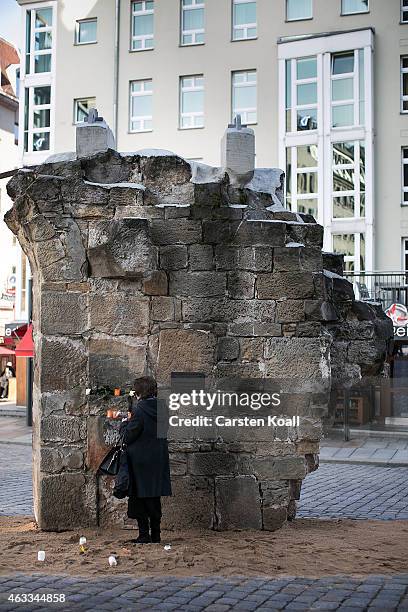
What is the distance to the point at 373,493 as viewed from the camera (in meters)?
11.8

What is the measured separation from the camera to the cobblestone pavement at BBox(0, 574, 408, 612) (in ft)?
18.4

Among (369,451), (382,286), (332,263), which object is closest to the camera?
(332,263)

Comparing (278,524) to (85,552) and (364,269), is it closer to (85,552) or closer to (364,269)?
(85,552)

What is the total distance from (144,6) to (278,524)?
2402cm

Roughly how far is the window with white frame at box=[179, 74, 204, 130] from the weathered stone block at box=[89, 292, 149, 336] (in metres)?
→ 21.1

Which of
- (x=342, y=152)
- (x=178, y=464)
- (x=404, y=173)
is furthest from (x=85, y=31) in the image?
(x=178, y=464)

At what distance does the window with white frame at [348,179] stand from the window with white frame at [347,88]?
0.72 m

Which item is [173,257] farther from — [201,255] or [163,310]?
[163,310]

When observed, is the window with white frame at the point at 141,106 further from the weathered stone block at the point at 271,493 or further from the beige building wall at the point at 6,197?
the weathered stone block at the point at 271,493

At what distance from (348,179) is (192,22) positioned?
23.9ft

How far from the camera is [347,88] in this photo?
2667 centimetres

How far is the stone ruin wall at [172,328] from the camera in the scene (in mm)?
8086

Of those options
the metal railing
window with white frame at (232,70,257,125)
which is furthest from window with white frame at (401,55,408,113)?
the metal railing

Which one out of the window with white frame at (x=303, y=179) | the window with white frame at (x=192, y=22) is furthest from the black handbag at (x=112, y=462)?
the window with white frame at (x=192, y=22)
